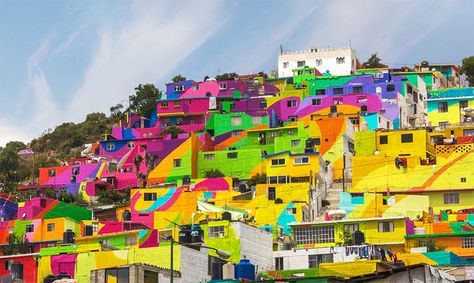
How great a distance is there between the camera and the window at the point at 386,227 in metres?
61.6

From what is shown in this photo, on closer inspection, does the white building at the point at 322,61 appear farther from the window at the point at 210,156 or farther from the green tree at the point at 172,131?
the window at the point at 210,156

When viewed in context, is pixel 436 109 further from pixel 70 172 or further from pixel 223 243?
pixel 223 243

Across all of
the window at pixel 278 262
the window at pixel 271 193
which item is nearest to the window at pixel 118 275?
the window at pixel 278 262

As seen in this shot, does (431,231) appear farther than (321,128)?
No

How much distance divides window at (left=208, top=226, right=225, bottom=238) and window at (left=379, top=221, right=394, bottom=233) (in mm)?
10876

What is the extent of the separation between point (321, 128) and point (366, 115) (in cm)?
671

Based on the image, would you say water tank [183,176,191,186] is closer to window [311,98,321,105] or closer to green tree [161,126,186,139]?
green tree [161,126,186,139]

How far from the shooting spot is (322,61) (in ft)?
392

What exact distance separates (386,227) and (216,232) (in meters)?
11.2

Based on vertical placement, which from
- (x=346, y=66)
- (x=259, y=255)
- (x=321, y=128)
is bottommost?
(x=259, y=255)

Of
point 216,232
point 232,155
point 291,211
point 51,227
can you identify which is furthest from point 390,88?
point 216,232

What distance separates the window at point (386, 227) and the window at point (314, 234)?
2.68 m

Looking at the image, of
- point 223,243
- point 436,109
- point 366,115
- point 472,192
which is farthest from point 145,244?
point 436,109

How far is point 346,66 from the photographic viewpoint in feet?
389
